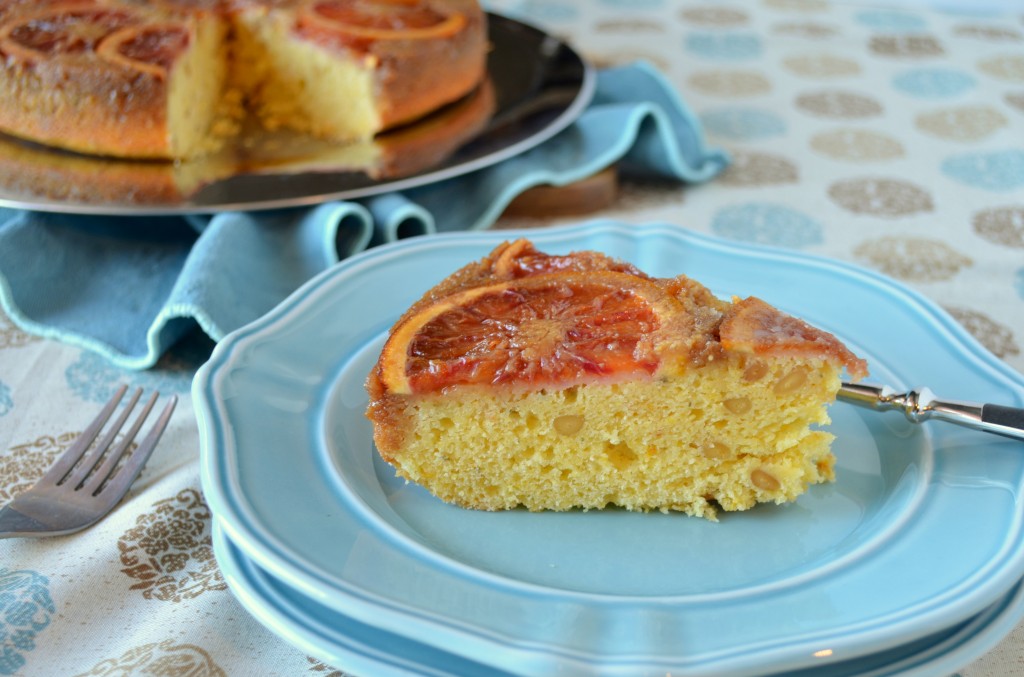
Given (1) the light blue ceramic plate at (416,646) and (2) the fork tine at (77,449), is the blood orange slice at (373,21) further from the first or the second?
(1) the light blue ceramic plate at (416,646)

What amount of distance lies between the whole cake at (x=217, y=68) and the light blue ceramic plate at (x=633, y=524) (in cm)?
126

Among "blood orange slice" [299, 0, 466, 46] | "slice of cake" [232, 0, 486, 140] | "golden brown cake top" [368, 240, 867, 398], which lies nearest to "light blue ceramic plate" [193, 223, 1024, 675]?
"golden brown cake top" [368, 240, 867, 398]

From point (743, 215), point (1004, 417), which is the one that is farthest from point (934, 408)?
point (743, 215)

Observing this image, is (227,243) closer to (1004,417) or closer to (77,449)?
(77,449)

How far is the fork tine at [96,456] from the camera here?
2311mm

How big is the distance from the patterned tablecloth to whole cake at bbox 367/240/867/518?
515 mm

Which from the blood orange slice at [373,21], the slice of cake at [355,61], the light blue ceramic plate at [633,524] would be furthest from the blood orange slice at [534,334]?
the blood orange slice at [373,21]

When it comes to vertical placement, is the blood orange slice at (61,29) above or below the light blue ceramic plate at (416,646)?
above

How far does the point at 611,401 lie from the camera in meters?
2.14

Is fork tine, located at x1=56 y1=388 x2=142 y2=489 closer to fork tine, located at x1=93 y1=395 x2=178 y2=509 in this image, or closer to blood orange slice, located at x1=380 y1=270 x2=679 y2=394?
fork tine, located at x1=93 y1=395 x2=178 y2=509

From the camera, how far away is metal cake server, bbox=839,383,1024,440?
82.0 inches

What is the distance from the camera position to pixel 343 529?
75.6 inches

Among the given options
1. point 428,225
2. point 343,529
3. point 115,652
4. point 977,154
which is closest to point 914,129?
point 977,154

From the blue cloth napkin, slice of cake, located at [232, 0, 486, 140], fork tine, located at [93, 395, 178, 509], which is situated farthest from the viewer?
slice of cake, located at [232, 0, 486, 140]
